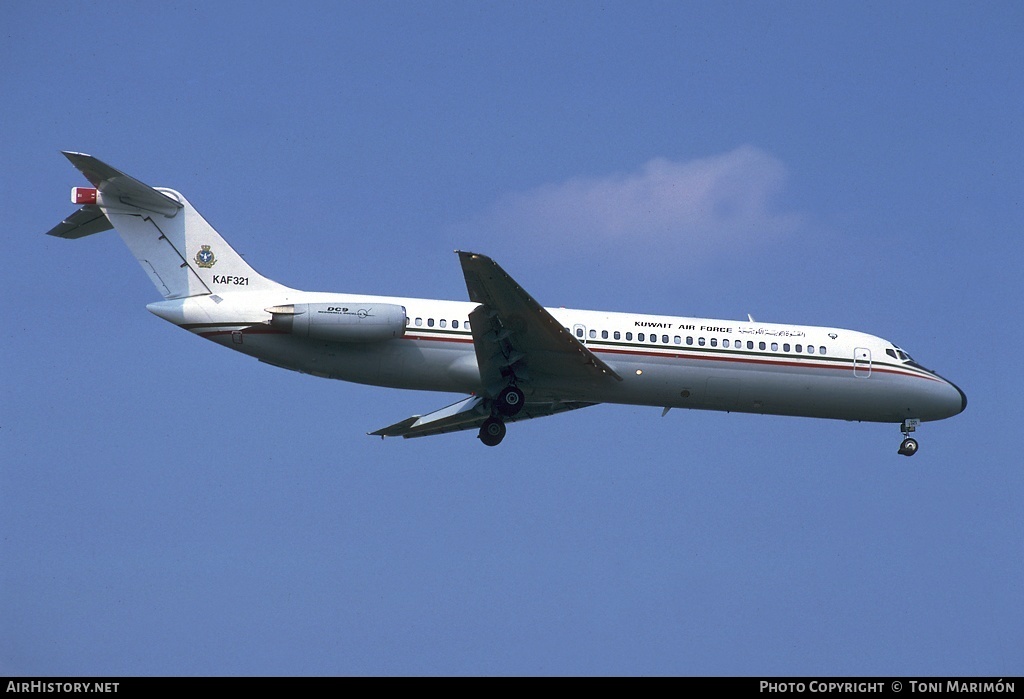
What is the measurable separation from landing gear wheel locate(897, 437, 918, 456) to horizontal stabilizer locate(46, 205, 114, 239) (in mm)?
19786

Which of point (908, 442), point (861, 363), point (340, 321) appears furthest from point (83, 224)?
point (908, 442)

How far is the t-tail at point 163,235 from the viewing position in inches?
1116

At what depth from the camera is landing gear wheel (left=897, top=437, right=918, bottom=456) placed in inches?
1227

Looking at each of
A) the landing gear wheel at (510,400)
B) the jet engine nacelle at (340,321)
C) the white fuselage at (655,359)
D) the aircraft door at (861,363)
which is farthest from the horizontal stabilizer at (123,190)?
the aircraft door at (861,363)

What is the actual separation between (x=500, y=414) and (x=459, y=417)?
2.68 metres

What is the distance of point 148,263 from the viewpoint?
2853cm

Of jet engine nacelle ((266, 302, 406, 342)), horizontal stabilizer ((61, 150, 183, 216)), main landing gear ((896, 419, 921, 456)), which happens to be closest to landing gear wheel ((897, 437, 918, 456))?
A: main landing gear ((896, 419, 921, 456))

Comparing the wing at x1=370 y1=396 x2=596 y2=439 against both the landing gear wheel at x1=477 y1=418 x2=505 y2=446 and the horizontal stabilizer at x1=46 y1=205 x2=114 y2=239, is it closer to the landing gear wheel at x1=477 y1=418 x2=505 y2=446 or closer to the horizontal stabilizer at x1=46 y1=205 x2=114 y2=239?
the landing gear wheel at x1=477 y1=418 x2=505 y2=446

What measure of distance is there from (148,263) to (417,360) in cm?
654

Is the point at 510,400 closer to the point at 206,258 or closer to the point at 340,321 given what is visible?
the point at 340,321
